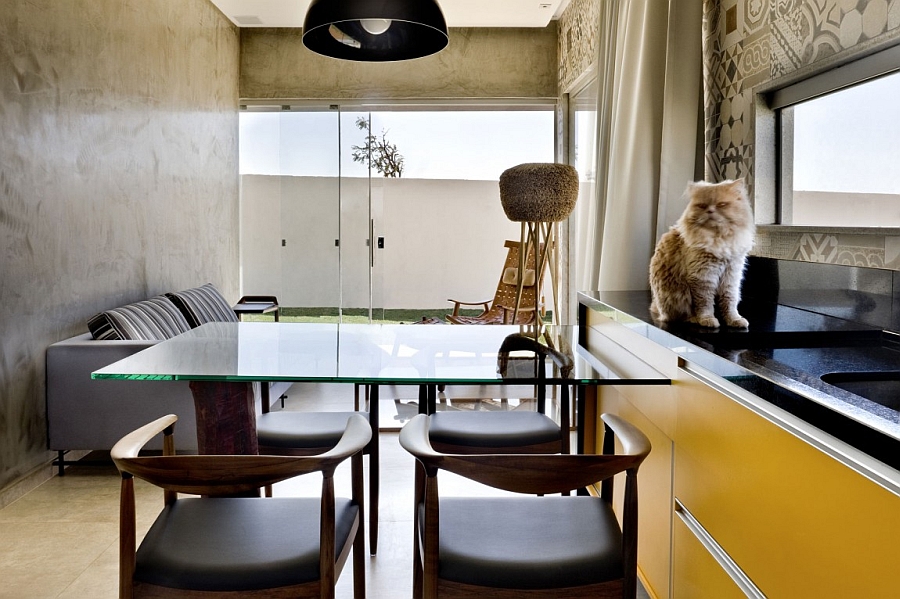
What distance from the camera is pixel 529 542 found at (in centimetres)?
145

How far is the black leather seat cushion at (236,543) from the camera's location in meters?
1.36

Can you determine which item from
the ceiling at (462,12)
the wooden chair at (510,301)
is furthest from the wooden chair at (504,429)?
the ceiling at (462,12)

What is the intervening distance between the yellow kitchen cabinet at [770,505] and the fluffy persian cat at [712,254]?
234 millimetres

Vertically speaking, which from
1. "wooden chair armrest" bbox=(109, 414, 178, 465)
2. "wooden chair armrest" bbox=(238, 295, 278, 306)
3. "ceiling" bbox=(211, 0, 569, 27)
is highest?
"ceiling" bbox=(211, 0, 569, 27)

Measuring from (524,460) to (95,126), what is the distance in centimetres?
358

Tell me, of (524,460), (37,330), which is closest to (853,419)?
(524,460)

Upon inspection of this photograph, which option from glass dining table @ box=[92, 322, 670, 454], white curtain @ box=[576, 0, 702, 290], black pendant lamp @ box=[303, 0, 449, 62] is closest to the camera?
glass dining table @ box=[92, 322, 670, 454]

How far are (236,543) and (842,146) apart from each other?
5.83 ft

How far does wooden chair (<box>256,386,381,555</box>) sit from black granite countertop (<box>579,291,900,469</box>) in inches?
37.1

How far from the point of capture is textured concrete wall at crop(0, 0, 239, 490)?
325 cm

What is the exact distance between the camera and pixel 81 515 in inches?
120

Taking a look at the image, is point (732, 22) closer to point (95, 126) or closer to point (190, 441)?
point (190, 441)

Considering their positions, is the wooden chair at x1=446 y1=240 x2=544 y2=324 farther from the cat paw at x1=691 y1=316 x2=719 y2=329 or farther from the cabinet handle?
the cabinet handle

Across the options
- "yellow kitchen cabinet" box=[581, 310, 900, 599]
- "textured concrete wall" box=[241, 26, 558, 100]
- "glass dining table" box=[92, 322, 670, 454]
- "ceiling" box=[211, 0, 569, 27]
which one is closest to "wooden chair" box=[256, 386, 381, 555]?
"glass dining table" box=[92, 322, 670, 454]
